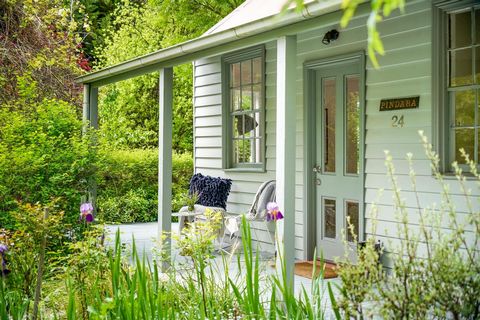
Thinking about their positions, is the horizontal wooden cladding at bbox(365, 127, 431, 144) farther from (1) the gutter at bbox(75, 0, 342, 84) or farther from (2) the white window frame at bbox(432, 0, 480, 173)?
(1) the gutter at bbox(75, 0, 342, 84)

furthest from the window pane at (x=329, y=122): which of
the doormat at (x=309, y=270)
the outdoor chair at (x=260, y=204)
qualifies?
the doormat at (x=309, y=270)

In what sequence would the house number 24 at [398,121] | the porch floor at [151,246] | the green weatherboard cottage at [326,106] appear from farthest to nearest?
the porch floor at [151,246] → the house number 24 at [398,121] → the green weatherboard cottage at [326,106]

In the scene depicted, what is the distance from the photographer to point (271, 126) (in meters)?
8.91

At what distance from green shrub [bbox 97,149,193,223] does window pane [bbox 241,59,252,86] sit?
494 cm

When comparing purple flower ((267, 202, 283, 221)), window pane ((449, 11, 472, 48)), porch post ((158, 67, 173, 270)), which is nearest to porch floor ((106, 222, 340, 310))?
porch post ((158, 67, 173, 270))

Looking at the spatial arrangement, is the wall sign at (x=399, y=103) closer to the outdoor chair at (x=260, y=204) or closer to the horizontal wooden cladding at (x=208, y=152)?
the outdoor chair at (x=260, y=204)

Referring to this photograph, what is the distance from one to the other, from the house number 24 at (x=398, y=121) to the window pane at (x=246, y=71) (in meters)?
2.93

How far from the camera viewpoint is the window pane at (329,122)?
7926 mm

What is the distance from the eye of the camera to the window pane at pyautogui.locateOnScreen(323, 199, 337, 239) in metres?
7.88

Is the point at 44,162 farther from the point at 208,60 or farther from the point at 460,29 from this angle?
the point at 460,29

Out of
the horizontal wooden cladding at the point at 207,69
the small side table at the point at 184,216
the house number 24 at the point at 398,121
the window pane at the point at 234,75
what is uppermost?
the horizontal wooden cladding at the point at 207,69

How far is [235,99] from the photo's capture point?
9.71m

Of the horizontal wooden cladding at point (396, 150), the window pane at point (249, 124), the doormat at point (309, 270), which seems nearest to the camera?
the horizontal wooden cladding at point (396, 150)

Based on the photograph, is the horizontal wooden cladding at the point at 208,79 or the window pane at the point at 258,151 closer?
the window pane at the point at 258,151
